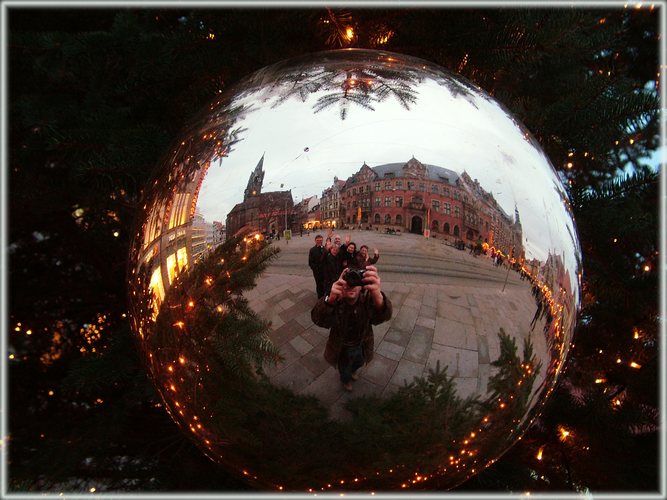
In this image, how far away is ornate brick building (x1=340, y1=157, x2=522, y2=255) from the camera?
1.29 ft

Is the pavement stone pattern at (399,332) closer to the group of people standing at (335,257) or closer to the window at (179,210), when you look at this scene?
the group of people standing at (335,257)

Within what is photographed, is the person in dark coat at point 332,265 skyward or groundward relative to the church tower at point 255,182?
groundward

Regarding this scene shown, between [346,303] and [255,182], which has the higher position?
[255,182]

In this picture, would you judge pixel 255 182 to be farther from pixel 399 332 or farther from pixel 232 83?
pixel 232 83

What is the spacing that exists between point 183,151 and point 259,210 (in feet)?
0.53

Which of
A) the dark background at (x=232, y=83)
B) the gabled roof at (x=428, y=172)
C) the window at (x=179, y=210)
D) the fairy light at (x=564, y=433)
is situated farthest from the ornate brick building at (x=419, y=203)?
the fairy light at (x=564, y=433)

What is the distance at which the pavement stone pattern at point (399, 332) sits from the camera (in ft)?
1.31

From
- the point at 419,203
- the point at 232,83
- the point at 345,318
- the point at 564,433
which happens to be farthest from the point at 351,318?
the point at 564,433

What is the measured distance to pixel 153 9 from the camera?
918mm

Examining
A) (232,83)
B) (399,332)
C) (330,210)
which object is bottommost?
(399,332)

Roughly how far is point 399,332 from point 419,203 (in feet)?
0.39

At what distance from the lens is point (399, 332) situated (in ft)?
1.33

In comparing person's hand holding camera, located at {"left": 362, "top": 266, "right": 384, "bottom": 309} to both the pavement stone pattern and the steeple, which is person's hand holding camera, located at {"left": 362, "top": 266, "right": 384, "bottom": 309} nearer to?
the pavement stone pattern

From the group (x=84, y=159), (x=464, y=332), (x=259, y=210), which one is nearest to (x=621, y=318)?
(x=464, y=332)
